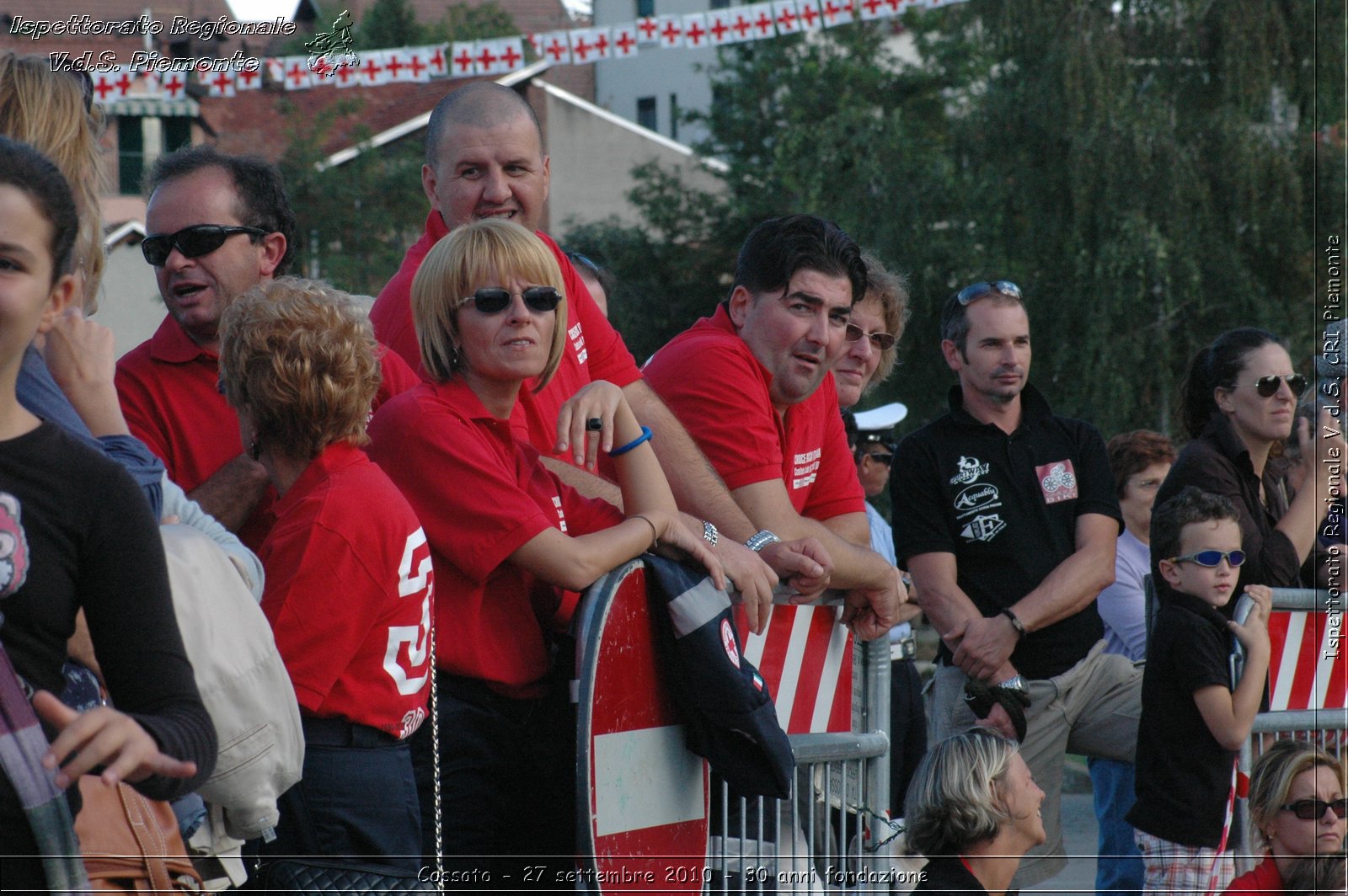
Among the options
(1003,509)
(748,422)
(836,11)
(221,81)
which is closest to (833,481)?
(748,422)

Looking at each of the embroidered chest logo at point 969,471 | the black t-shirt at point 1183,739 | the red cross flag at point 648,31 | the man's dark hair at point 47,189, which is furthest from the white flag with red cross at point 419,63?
the man's dark hair at point 47,189

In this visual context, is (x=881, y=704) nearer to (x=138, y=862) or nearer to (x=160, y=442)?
(x=160, y=442)

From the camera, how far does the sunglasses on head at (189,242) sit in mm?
3480

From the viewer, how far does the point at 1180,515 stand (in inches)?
197

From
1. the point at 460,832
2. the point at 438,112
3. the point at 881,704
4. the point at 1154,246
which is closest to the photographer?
the point at 460,832

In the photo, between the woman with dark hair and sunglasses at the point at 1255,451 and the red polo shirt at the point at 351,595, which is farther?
the woman with dark hair and sunglasses at the point at 1255,451

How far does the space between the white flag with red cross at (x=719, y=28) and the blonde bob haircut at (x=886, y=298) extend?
1107 cm

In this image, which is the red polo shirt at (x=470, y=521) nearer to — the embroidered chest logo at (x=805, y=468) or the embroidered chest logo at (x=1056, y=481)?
the embroidered chest logo at (x=805, y=468)

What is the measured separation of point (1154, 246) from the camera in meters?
19.6

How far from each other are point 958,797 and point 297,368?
2161 millimetres

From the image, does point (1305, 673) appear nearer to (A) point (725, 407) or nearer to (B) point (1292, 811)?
(B) point (1292, 811)

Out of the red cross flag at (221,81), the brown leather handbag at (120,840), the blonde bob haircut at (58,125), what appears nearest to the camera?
the brown leather handbag at (120,840)

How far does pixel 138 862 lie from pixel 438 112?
2.76 meters

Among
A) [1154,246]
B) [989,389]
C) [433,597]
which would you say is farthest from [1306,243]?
[433,597]
